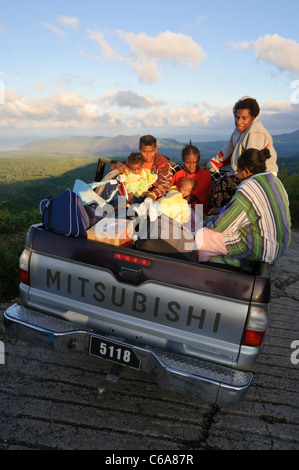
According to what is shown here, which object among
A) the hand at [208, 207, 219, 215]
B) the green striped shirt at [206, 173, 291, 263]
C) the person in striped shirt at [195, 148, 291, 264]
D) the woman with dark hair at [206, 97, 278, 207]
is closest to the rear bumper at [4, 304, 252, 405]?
the person in striped shirt at [195, 148, 291, 264]

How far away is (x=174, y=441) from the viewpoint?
2.39 m

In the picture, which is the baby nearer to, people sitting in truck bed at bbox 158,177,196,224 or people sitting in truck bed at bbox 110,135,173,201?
people sitting in truck bed at bbox 110,135,173,201

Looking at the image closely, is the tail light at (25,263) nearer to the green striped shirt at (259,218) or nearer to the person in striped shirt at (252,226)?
the person in striped shirt at (252,226)

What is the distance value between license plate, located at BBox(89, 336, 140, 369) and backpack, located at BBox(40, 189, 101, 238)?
0.84m

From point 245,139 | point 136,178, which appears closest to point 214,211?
point 245,139

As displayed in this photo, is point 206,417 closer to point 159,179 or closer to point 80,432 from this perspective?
point 80,432

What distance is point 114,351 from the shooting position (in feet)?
7.92

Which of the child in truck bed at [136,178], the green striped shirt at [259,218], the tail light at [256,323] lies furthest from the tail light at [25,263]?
the child in truck bed at [136,178]

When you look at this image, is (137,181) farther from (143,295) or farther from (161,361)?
(161,361)

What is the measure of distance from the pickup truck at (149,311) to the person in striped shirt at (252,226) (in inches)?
8.6

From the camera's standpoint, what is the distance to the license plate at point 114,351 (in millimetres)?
2365

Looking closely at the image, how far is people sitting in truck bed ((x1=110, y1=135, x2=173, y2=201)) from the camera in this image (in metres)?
4.49

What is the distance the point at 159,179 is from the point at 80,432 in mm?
3231

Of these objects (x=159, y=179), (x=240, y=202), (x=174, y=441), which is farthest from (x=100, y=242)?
(x=159, y=179)
